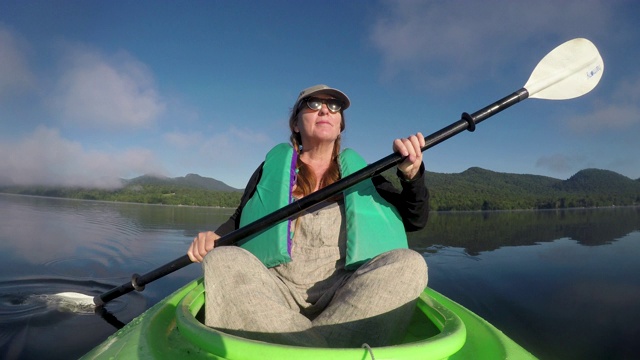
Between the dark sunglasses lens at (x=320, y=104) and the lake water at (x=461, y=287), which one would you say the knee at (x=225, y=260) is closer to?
the dark sunglasses lens at (x=320, y=104)

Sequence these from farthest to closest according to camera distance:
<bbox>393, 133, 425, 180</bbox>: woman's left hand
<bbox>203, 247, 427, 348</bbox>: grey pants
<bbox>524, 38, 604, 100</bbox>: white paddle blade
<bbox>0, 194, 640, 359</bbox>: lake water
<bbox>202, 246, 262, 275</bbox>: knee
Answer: <bbox>0, 194, 640, 359</bbox>: lake water, <bbox>524, 38, 604, 100</bbox>: white paddle blade, <bbox>393, 133, 425, 180</bbox>: woman's left hand, <bbox>202, 246, 262, 275</bbox>: knee, <bbox>203, 247, 427, 348</bbox>: grey pants

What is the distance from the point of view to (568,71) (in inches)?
116

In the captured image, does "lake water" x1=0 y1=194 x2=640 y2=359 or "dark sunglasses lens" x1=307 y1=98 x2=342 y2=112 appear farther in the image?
"lake water" x1=0 y1=194 x2=640 y2=359

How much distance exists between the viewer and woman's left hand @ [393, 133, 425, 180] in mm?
2006

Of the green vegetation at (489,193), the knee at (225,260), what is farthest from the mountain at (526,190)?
→ the knee at (225,260)

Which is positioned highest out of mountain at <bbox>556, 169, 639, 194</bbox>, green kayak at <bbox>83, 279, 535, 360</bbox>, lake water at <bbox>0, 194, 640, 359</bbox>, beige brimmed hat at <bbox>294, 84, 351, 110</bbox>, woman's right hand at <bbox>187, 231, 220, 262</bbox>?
mountain at <bbox>556, 169, 639, 194</bbox>

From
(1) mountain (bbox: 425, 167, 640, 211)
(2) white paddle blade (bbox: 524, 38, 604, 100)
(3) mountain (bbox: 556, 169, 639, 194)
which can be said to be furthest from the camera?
(3) mountain (bbox: 556, 169, 639, 194)

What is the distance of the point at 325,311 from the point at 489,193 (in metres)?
67.0

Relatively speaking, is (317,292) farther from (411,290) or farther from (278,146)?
(278,146)

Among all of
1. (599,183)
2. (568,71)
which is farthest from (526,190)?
(568,71)

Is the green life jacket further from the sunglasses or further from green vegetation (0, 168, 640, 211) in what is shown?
green vegetation (0, 168, 640, 211)

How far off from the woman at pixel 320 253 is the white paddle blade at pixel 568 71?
158 cm

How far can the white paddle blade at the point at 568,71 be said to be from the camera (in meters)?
2.86

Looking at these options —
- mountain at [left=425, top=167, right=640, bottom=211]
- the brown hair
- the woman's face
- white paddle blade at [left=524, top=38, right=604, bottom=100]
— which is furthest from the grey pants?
mountain at [left=425, top=167, right=640, bottom=211]
